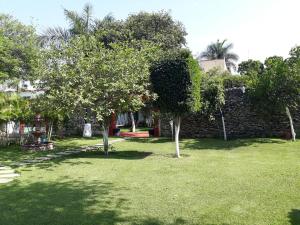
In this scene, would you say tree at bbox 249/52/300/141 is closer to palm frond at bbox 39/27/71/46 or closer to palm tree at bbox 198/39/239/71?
palm frond at bbox 39/27/71/46

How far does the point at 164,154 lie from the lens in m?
15.0

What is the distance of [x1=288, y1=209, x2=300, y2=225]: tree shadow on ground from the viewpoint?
6047mm

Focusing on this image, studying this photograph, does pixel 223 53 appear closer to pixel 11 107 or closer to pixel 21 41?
pixel 21 41

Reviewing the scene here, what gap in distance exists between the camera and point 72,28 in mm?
30266

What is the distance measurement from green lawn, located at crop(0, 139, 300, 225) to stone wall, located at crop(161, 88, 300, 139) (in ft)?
22.6

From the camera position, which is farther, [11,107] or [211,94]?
[211,94]

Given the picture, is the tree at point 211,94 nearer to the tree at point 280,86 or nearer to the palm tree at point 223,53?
the tree at point 280,86

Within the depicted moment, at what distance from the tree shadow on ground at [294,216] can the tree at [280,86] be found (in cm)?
1167

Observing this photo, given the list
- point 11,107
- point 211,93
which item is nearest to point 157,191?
point 211,93

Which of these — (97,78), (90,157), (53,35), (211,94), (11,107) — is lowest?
(90,157)

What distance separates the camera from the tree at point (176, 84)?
13.6m

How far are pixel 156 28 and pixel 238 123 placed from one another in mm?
19138

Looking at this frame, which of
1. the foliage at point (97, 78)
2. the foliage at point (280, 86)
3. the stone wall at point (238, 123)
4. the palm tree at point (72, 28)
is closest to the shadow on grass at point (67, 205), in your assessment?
the foliage at point (97, 78)

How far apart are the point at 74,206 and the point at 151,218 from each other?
177cm
